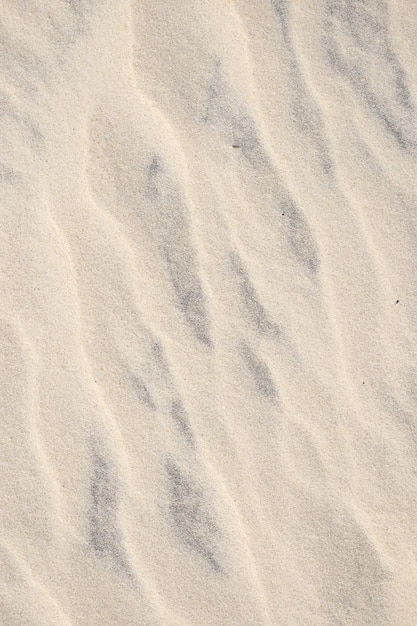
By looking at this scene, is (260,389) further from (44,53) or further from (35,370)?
(44,53)

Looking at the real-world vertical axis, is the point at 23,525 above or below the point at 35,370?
below

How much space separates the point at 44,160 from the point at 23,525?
101cm

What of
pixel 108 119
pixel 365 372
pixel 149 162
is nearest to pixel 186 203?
pixel 149 162

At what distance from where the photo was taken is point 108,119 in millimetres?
1991

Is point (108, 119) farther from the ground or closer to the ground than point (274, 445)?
farther from the ground

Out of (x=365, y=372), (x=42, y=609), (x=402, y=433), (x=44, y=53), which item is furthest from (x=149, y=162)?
(x=42, y=609)

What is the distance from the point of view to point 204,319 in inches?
78.3

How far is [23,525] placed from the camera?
197cm

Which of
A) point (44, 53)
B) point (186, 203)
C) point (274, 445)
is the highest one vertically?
point (44, 53)

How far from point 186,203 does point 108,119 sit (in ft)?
1.04

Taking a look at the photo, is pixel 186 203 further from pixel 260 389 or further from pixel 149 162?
pixel 260 389

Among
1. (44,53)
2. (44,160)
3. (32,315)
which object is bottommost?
(32,315)

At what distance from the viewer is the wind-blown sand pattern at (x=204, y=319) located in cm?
197

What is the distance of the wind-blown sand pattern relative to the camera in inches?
77.7
